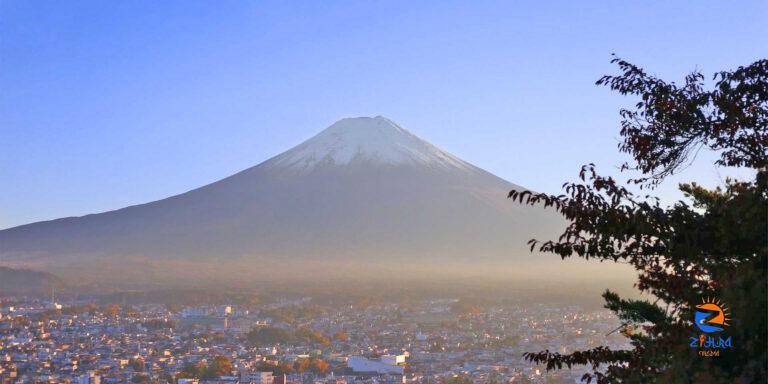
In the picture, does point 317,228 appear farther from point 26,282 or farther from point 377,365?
point 377,365

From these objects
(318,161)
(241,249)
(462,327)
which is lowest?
(462,327)

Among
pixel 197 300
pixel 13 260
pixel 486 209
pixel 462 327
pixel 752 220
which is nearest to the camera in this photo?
pixel 752 220

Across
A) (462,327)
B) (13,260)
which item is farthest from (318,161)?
(462,327)

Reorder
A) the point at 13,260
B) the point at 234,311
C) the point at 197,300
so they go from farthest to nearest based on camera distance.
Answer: the point at 13,260
the point at 197,300
the point at 234,311

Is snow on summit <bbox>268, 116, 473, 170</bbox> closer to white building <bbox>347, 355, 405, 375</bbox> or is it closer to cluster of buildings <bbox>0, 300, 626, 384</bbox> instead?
cluster of buildings <bbox>0, 300, 626, 384</bbox>

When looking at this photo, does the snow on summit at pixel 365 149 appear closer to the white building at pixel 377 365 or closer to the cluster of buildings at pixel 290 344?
the cluster of buildings at pixel 290 344

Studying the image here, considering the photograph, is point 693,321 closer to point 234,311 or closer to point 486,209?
point 234,311

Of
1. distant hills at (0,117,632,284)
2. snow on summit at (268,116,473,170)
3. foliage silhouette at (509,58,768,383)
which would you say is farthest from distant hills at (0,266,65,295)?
foliage silhouette at (509,58,768,383)
